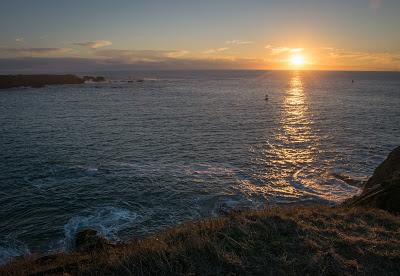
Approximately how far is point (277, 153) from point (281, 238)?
26.5m

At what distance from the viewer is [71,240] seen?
63.0ft

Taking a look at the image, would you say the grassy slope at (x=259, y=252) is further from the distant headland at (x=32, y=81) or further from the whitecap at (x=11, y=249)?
the distant headland at (x=32, y=81)

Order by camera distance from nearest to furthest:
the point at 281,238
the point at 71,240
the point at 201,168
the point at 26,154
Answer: the point at 281,238, the point at 71,240, the point at 201,168, the point at 26,154

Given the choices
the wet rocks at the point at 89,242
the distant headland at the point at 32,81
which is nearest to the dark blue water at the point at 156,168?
the wet rocks at the point at 89,242

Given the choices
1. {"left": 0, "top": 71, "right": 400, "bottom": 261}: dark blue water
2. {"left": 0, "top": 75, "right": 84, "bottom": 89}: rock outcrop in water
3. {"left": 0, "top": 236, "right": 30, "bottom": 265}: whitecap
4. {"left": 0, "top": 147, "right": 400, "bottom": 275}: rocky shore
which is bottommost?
{"left": 0, "top": 236, "right": 30, "bottom": 265}: whitecap

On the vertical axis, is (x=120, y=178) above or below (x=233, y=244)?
below

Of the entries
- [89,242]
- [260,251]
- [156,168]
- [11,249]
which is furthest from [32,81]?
[260,251]

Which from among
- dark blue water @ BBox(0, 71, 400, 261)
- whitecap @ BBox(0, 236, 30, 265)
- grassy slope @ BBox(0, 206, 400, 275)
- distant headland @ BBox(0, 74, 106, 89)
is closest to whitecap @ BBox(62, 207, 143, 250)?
dark blue water @ BBox(0, 71, 400, 261)

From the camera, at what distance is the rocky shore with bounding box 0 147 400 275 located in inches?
398

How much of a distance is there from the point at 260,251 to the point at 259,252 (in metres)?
0.06

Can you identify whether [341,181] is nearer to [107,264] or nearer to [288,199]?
[288,199]

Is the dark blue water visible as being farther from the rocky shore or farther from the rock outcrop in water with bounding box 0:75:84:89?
the rock outcrop in water with bounding box 0:75:84:89

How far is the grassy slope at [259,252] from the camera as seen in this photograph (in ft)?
33.2

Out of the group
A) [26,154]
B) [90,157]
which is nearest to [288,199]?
[90,157]
